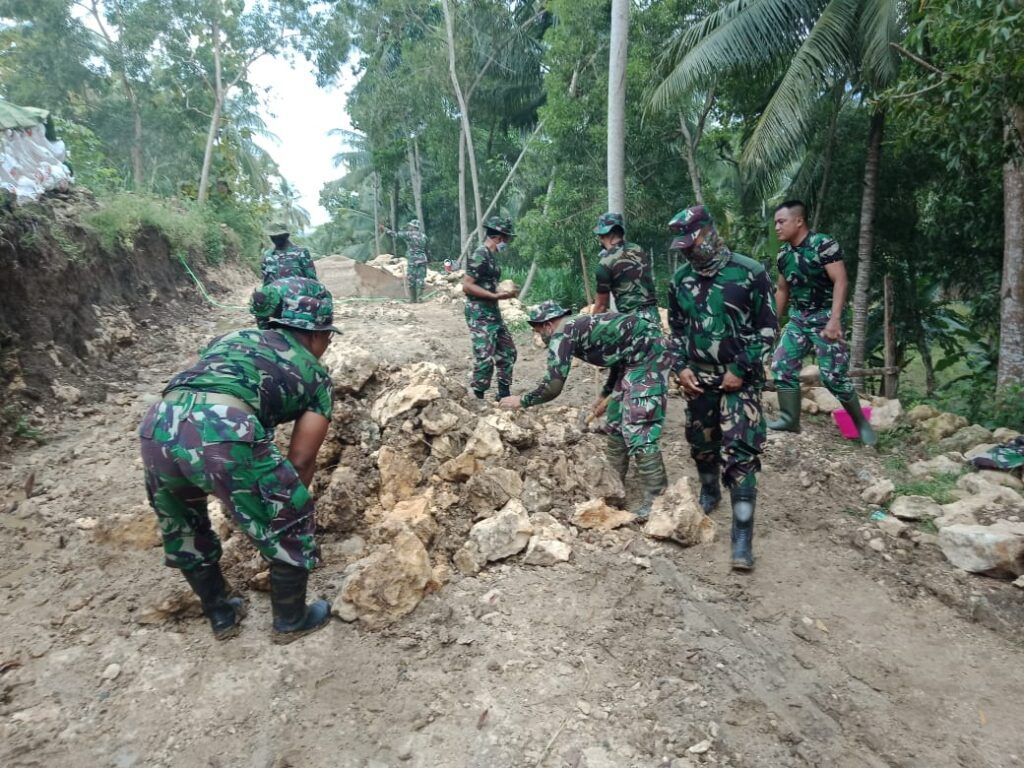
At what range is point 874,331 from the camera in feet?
31.5

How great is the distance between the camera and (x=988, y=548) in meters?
2.91

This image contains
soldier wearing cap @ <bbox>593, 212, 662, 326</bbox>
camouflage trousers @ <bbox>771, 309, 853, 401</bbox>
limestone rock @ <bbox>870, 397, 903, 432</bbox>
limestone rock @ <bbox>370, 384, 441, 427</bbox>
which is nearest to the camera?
limestone rock @ <bbox>370, 384, 441, 427</bbox>

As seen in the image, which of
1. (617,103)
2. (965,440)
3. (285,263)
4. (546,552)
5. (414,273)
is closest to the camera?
(546,552)

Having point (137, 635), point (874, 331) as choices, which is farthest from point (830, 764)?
point (874, 331)

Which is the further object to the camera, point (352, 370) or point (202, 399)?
point (352, 370)

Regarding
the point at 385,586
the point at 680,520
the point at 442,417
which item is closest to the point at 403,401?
the point at 442,417

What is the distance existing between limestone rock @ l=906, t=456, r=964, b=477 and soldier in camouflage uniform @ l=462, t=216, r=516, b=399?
3.04 metres

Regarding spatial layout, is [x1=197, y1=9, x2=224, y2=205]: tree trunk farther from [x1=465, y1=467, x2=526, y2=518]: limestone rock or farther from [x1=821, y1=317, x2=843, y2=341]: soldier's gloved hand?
[x1=821, y1=317, x2=843, y2=341]: soldier's gloved hand

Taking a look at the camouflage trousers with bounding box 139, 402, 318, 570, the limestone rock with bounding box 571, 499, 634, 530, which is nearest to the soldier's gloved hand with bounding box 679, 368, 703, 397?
the limestone rock with bounding box 571, 499, 634, 530

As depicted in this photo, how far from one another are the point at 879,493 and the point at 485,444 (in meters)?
2.39

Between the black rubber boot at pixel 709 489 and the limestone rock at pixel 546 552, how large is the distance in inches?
37.8

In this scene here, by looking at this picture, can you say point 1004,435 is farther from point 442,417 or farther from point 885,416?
point 442,417

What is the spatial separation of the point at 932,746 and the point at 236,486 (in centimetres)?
254

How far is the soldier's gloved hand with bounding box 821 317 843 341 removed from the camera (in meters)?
4.09
